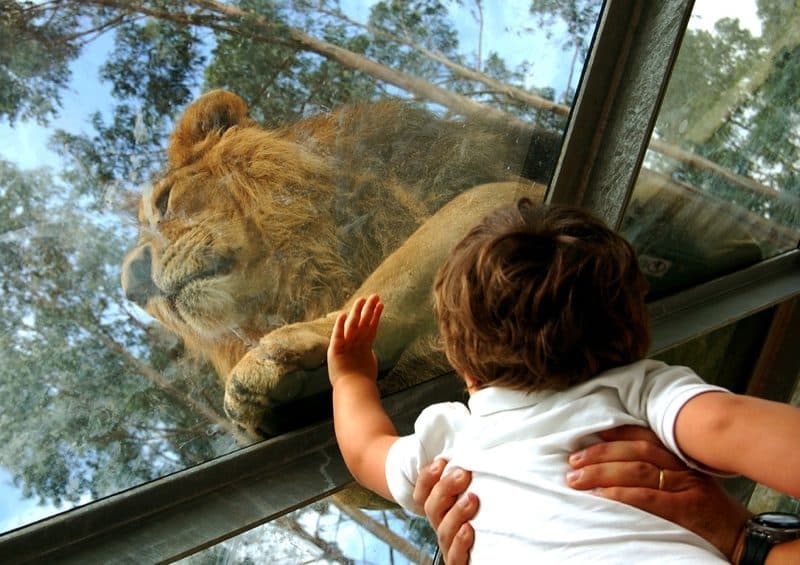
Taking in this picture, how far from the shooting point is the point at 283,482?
1387 mm

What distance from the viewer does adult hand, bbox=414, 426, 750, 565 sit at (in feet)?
3.26

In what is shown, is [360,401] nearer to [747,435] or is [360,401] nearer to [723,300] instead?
[747,435]

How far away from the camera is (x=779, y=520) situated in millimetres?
1133

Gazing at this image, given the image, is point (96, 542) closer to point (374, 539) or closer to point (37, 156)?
point (37, 156)

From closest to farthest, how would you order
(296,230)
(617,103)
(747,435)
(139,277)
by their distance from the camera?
(747,435) < (139,277) < (296,230) < (617,103)

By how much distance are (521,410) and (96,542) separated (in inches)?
24.1

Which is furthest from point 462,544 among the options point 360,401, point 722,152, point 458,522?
point 722,152

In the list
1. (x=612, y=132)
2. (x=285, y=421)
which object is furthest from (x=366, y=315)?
(x=612, y=132)

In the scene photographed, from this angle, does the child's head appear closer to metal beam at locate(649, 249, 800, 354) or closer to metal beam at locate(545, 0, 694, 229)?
metal beam at locate(545, 0, 694, 229)

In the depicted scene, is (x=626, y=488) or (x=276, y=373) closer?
(x=626, y=488)

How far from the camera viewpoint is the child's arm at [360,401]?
46.5 inches

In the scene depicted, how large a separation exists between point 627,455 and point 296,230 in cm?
73

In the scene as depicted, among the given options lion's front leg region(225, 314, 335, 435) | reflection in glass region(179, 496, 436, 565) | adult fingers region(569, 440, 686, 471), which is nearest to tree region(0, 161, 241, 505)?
lion's front leg region(225, 314, 335, 435)

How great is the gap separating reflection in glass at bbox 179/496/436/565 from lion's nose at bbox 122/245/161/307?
423 mm
